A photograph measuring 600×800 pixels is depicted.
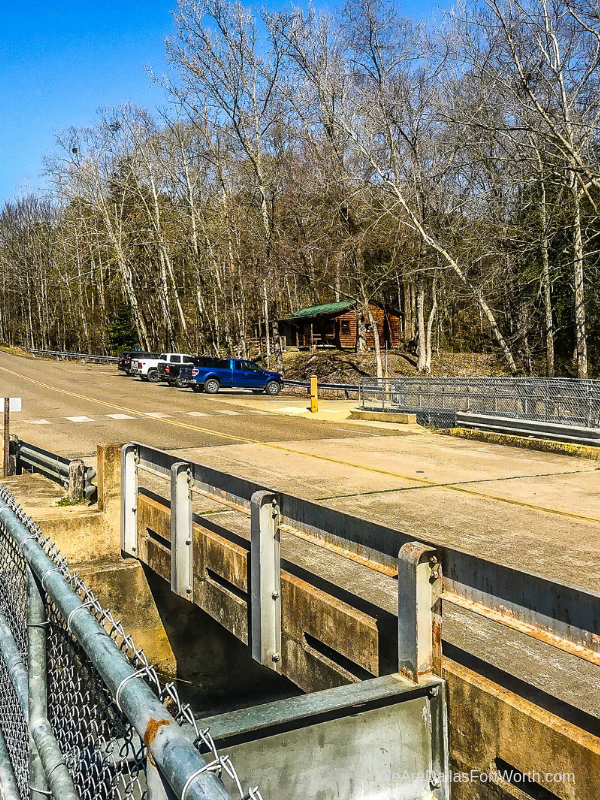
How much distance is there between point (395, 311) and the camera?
2245 inches

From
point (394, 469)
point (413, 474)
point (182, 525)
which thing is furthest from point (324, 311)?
point (182, 525)

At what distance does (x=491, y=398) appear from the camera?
1945 cm

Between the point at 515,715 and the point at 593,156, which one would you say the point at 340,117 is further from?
A: the point at 515,715

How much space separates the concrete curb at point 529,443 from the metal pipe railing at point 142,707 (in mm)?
14465

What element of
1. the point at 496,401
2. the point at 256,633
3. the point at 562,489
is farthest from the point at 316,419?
the point at 256,633

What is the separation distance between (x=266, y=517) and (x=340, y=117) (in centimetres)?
3084

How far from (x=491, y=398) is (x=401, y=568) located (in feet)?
52.8

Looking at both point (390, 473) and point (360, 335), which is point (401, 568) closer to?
point (390, 473)

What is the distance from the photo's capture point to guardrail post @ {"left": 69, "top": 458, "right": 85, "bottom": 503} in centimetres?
1112

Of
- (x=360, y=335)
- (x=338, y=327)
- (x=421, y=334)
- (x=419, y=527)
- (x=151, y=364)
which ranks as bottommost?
(x=419, y=527)

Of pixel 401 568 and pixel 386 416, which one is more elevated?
pixel 401 568

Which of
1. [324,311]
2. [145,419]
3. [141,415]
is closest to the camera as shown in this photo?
[145,419]

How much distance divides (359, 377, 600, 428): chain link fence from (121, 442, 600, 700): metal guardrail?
1097 cm

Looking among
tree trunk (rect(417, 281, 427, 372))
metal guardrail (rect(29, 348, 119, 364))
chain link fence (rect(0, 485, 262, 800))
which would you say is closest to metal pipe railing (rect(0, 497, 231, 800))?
chain link fence (rect(0, 485, 262, 800))
